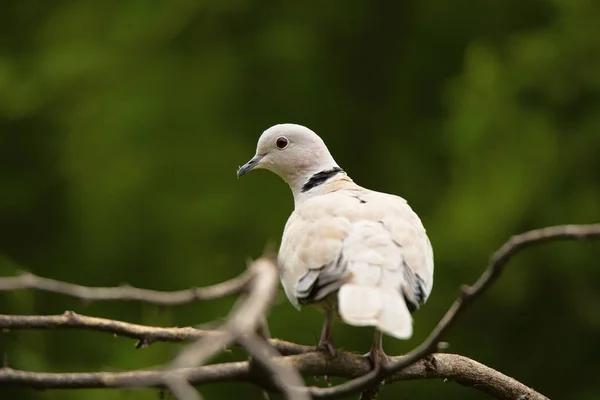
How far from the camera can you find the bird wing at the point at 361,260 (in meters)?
2.83

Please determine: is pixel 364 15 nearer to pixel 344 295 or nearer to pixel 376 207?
pixel 376 207

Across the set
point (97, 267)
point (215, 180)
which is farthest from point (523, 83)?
point (97, 267)

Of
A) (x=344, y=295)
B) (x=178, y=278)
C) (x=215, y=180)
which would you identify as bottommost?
(x=344, y=295)

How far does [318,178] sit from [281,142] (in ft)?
0.83

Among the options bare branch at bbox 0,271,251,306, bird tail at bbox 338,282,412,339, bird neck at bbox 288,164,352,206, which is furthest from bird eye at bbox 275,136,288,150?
bare branch at bbox 0,271,251,306

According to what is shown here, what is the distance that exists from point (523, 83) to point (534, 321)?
1.87 meters

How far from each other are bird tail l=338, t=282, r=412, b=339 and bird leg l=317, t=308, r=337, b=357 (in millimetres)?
208

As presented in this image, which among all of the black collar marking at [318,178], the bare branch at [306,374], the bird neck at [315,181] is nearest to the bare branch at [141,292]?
the bare branch at [306,374]

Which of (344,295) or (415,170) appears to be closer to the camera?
(344,295)

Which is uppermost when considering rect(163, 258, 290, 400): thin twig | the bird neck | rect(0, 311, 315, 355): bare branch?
the bird neck

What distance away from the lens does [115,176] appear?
26.5 ft

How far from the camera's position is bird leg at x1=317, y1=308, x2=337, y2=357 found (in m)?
3.00

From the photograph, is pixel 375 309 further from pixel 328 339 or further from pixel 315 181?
pixel 315 181

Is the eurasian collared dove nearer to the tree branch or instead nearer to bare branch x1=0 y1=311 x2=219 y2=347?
the tree branch
